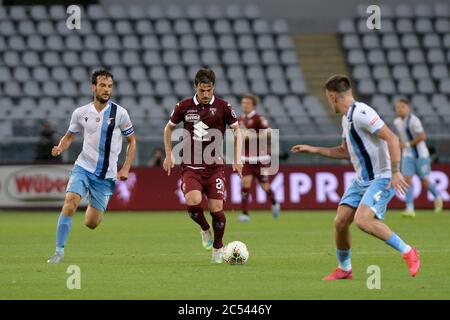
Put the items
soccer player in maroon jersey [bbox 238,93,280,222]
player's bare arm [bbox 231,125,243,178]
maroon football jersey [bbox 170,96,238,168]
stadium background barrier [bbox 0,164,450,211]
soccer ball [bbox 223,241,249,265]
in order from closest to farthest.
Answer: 1. soccer ball [bbox 223,241,249,265]
2. maroon football jersey [bbox 170,96,238,168]
3. player's bare arm [bbox 231,125,243,178]
4. soccer player in maroon jersey [bbox 238,93,280,222]
5. stadium background barrier [bbox 0,164,450,211]

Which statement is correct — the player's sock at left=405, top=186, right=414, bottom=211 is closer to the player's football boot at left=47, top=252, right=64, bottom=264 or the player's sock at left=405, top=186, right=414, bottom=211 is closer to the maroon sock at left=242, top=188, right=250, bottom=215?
the maroon sock at left=242, top=188, right=250, bottom=215

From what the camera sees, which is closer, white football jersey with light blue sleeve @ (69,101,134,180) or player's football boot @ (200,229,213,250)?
white football jersey with light blue sleeve @ (69,101,134,180)

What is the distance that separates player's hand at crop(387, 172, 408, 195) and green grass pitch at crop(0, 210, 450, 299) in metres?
0.90

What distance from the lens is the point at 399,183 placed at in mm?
9688

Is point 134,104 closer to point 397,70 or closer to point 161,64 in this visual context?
point 161,64

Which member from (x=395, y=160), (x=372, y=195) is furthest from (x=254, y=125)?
(x=395, y=160)

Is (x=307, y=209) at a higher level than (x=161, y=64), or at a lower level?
lower

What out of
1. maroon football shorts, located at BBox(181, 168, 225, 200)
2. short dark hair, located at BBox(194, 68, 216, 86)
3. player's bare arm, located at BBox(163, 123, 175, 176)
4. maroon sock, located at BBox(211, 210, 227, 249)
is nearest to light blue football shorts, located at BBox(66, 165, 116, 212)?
player's bare arm, located at BBox(163, 123, 175, 176)

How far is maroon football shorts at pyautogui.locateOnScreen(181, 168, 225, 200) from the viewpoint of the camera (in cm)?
1259

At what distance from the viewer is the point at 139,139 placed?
972 inches

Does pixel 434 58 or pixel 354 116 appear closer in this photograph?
pixel 354 116

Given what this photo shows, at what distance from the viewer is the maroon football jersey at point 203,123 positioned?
1265 centimetres
